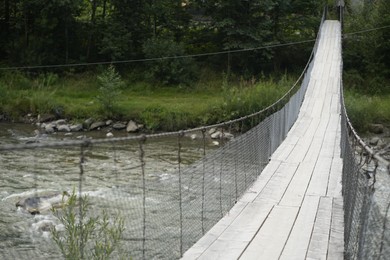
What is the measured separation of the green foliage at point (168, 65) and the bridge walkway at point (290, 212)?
11.4m

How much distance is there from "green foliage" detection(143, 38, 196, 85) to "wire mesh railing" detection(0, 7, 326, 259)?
396 inches

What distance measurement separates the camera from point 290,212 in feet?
16.2

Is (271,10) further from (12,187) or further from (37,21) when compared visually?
(12,187)

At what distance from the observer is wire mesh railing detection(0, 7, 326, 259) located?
5141 mm

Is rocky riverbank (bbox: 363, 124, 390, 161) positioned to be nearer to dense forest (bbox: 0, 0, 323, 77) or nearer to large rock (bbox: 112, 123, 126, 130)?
dense forest (bbox: 0, 0, 323, 77)

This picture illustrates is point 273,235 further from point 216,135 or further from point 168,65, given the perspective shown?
point 168,65

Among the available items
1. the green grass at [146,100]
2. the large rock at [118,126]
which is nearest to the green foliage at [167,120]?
the green grass at [146,100]

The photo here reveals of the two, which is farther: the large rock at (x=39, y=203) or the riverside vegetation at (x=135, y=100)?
the riverside vegetation at (x=135, y=100)

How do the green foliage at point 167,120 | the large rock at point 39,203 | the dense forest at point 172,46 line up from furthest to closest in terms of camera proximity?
the dense forest at point 172,46 → the green foliage at point 167,120 → the large rock at point 39,203

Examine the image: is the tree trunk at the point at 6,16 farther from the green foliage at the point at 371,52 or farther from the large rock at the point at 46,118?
the green foliage at the point at 371,52

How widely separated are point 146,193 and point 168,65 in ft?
45.2

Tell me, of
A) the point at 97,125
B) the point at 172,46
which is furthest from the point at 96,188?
the point at 172,46

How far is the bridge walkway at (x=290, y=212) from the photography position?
395 centimetres

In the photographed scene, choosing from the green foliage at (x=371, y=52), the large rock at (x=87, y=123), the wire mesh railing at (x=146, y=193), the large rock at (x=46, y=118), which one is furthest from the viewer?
the green foliage at (x=371, y=52)
